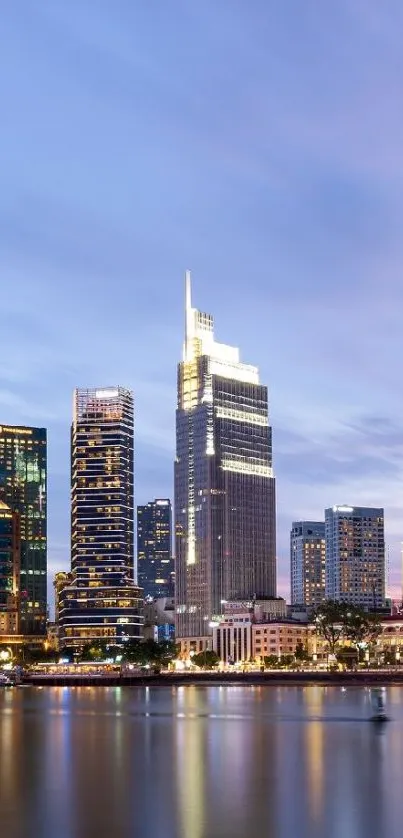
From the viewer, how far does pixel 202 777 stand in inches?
3086

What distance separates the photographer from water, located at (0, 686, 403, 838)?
192 feet

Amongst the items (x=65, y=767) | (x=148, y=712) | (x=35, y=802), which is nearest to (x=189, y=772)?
(x=65, y=767)

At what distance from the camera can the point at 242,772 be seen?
81438 mm

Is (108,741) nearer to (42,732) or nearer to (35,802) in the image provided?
(42,732)

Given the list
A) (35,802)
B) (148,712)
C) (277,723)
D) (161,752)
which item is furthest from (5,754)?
(148,712)

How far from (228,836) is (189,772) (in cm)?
2705

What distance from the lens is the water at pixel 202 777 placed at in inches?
2306

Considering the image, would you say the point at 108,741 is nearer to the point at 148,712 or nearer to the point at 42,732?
the point at 42,732

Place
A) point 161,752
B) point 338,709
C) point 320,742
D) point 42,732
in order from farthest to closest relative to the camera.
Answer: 1. point 338,709
2. point 42,732
3. point 320,742
4. point 161,752

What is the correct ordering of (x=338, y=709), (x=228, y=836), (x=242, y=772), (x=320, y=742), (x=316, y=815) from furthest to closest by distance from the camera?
(x=338, y=709) < (x=320, y=742) < (x=242, y=772) < (x=316, y=815) < (x=228, y=836)

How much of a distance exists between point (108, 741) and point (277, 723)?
88.3 ft

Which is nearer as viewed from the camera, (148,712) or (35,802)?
(35,802)

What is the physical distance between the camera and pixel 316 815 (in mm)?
61219

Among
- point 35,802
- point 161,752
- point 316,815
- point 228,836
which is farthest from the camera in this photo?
point 161,752
